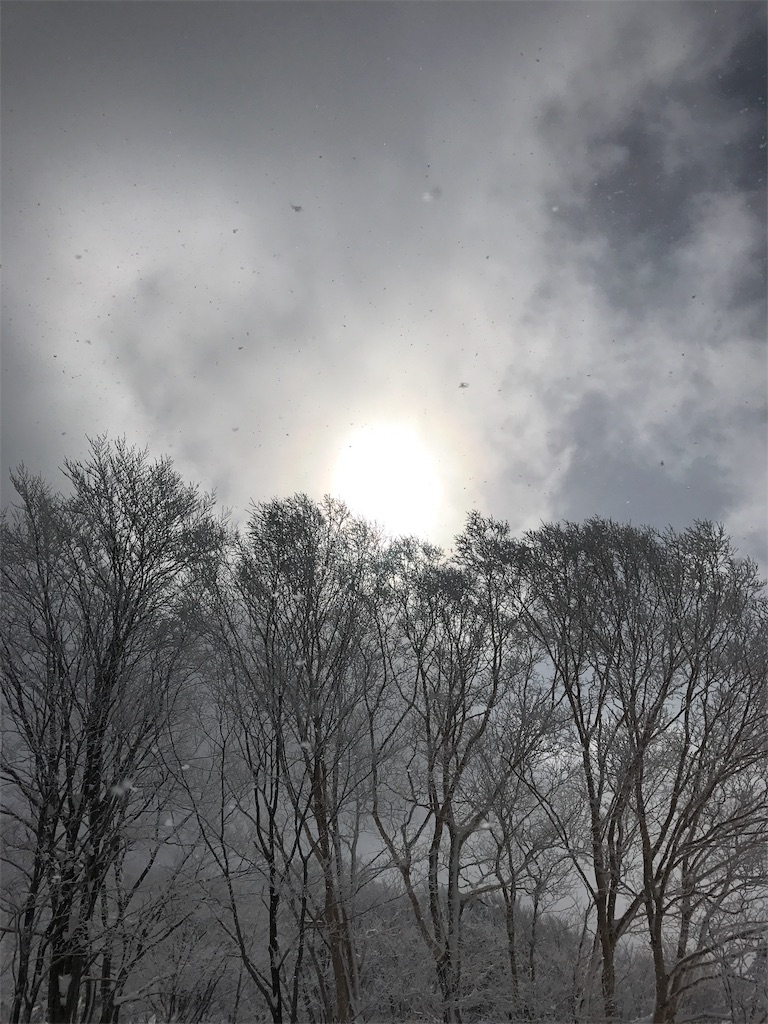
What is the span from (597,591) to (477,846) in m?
5.94

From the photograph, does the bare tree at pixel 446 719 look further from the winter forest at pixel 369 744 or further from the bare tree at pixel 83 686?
the bare tree at pixel 83 686

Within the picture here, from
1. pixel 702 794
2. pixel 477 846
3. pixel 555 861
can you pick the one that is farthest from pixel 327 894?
pixel 702 794

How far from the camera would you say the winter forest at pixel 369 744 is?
7793 mm

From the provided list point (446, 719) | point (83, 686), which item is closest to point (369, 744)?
point (446, 719)

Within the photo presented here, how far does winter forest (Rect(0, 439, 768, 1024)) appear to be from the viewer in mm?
7793

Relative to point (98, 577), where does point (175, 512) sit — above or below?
above

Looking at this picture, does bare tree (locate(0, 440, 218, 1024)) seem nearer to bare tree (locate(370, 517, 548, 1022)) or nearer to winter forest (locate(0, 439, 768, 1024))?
winter forest (locate(0, 439, 768, 1024))

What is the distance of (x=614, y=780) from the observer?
947 centimetres

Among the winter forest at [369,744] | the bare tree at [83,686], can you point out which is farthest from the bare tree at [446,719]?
the bare tree at [83,686]

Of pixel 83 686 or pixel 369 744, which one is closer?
pixel 83 686

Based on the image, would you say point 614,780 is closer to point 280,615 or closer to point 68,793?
point 280,615

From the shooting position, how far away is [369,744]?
11.4 m

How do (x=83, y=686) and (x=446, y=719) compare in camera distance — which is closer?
(x=83, y=686)

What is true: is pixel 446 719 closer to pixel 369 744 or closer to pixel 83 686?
pixel 369 744
